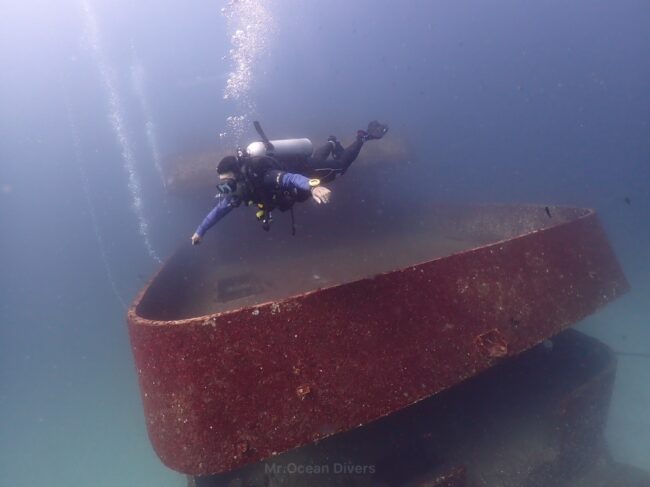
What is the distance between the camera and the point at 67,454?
A: 14.9 metres

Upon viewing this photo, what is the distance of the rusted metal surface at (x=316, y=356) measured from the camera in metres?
2.83

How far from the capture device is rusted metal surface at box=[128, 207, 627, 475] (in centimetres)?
283

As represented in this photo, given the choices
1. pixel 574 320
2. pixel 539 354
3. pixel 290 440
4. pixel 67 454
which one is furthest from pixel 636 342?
pixel 67 454

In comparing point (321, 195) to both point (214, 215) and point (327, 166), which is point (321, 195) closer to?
point (214, 215)

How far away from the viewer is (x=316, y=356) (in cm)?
296

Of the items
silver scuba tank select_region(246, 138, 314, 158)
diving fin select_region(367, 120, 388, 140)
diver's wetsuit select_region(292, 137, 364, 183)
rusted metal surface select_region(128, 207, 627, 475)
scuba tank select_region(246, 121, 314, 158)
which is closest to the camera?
rusted metal surface select_region(128, 207, 627, 475)

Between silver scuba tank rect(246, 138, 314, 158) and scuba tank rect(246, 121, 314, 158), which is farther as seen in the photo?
silver scuba tank rect(246, 138, 314, 158)

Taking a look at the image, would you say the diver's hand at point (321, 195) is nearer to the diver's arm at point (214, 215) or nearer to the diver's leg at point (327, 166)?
the diver's arm at point (214, 215)

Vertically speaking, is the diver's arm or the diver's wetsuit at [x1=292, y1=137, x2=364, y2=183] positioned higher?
the diver's wetsuit at [x1=292, y1=137, x2=364, y2=183]

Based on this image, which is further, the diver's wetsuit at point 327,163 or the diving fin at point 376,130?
the diving fin at point 376,130

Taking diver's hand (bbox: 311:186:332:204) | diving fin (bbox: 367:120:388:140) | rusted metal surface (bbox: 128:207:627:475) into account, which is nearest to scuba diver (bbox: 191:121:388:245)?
diver's hand (bbox: 311:186:332:204)

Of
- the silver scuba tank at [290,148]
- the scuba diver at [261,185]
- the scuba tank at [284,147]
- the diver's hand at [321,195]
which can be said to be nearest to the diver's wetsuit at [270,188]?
the scuba diver at [261,185]

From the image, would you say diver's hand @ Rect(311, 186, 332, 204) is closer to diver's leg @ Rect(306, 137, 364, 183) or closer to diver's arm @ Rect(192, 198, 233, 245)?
diver's arm @ Rect(192, 198, 233, 245)

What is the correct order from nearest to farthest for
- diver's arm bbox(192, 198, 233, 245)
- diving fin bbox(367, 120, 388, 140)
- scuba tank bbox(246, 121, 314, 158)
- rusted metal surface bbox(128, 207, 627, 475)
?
rusted metal surface bbox(128, 207, 627, 475) → diver's arm bbox(192, 198, 233, 245) → scuba tank bbox(246, 121, 314, 158) → diving fin bbox(367, 120, 388, 140)
